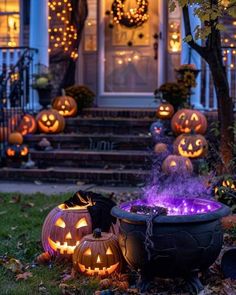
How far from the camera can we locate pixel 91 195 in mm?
5191

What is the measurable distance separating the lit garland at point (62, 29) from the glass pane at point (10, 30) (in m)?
1.09

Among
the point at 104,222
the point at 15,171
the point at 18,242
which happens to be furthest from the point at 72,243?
the point at 15,171

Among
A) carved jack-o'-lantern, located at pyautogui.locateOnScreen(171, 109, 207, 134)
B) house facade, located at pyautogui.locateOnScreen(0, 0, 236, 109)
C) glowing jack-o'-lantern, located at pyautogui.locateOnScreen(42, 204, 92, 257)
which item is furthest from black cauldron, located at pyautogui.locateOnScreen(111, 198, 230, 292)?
house facade, located at pyautogui.locateOnScreen(0, 0, 236, 109)

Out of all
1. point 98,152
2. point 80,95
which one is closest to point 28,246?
point 98,152

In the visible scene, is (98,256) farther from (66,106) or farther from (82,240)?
(66,106)

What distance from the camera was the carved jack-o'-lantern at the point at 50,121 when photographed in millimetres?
9781

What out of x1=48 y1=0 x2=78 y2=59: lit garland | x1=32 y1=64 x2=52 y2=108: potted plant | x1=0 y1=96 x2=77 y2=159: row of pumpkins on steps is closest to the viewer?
x1=0 y1=96 x2=77 y2=159: row of pumpkins on steps

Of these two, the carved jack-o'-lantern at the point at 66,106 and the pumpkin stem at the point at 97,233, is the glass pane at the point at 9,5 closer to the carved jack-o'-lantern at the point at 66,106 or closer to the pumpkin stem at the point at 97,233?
the carved jack-o'-lantern at the point at 66,106

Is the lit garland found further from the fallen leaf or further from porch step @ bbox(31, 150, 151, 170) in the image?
the fallen leaf

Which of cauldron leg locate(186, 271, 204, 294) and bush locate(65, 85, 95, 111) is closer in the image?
cauldron leg locate(186, 271, 204, 294)

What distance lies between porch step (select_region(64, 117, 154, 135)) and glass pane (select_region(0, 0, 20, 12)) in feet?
11.0

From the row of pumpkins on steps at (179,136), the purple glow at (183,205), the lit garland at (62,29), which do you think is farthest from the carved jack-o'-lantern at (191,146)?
the purple glow at (183,205)

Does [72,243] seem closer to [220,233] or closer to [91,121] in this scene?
[220,233]

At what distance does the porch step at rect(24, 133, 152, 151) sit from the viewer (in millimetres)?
9430
